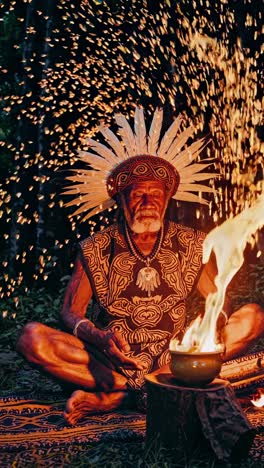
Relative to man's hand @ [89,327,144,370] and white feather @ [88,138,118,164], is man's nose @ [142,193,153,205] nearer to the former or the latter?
white feather @ [88,138,118,164]

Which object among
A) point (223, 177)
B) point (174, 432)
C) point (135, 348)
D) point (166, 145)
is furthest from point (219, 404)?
point (223, 177)

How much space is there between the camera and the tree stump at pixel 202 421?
469 centimetres

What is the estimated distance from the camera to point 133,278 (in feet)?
19.9

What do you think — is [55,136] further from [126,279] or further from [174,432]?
[174,432]

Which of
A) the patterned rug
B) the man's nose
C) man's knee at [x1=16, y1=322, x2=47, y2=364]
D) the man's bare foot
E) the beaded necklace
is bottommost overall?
the patterned rug

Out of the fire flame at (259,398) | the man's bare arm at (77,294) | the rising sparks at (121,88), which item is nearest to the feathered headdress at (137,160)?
the man's bare arm at (77,294)

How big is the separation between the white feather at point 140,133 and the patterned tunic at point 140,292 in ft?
2.25

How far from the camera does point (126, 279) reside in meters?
6.07

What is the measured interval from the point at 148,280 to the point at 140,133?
47.0 inches

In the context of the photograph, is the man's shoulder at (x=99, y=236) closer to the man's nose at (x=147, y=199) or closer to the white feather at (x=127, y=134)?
the man's nose at (x=147, y=199)

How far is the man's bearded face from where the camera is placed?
605 cm

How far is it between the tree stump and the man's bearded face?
5.32ft

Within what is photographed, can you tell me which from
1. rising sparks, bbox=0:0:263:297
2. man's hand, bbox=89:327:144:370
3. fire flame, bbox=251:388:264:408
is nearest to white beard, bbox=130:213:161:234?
man's hand, bbox=89:327:144:370

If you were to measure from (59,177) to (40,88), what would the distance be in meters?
1.39
